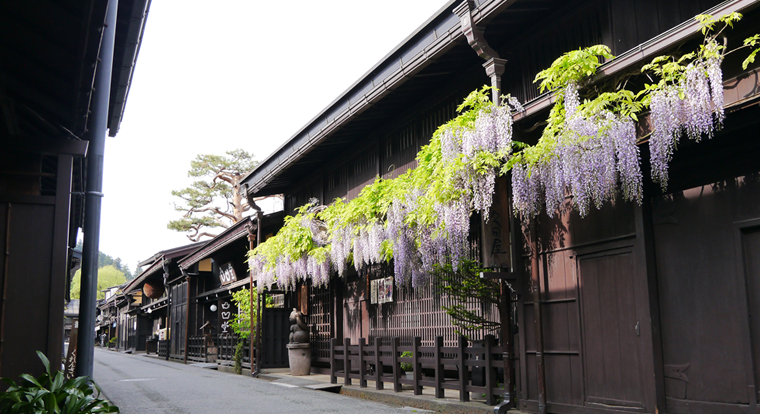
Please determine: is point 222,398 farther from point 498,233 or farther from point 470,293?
point 498,233

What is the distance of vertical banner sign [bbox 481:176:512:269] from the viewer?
8125 millimetres

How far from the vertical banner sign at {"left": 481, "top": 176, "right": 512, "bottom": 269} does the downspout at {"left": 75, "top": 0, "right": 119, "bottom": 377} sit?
15.6 feet

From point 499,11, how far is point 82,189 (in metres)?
7.89

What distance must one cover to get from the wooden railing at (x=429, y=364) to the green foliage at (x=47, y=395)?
4.78m

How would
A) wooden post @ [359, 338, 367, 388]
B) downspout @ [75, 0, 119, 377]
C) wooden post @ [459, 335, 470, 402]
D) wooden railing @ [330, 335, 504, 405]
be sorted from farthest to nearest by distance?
1. wooden post @ [359, 338, 367, 388]
2. wooden post @ [459, 335, 470, 402]
3. wooden railing @ [330, 335, 504, 405]
4. downspout @ [75, 0, 119, 377]

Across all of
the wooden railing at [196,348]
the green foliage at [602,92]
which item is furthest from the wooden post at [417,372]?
the wooden railing at [196,348]

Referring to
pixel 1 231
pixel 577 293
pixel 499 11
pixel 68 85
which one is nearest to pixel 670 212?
pixel 577 293

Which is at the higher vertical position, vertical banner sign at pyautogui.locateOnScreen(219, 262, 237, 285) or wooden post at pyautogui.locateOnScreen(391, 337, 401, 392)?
vertical banner sign at pyautogui.locateOnScreen(219, 262, 237, 285)

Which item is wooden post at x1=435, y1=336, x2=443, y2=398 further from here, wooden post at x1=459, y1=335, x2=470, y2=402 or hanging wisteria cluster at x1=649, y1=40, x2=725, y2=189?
hanging wisteria cluster at x1=649, y1=40, x2=725, y2=189

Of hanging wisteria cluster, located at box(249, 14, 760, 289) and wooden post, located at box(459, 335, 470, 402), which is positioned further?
wooden post, located at box(459, 335, 470, 402)

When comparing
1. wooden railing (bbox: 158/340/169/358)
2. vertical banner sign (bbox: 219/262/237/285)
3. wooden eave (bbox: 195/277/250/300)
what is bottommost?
wooden railing (bbox: 158/340/169/358)

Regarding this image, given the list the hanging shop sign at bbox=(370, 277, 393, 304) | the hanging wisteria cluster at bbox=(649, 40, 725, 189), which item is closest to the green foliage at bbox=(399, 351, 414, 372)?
the hanging shop sign at bbox=(370, 277, 393, 304)

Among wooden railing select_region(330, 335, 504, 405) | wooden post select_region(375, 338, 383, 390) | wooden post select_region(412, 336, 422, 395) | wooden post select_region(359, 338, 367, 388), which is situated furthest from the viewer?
Answer: wooden post select_region(359, 338, 367, 388)

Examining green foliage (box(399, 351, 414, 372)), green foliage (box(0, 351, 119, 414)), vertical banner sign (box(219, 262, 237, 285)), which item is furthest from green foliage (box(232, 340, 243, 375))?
green foliage (box(0, 351, 119, 414))
